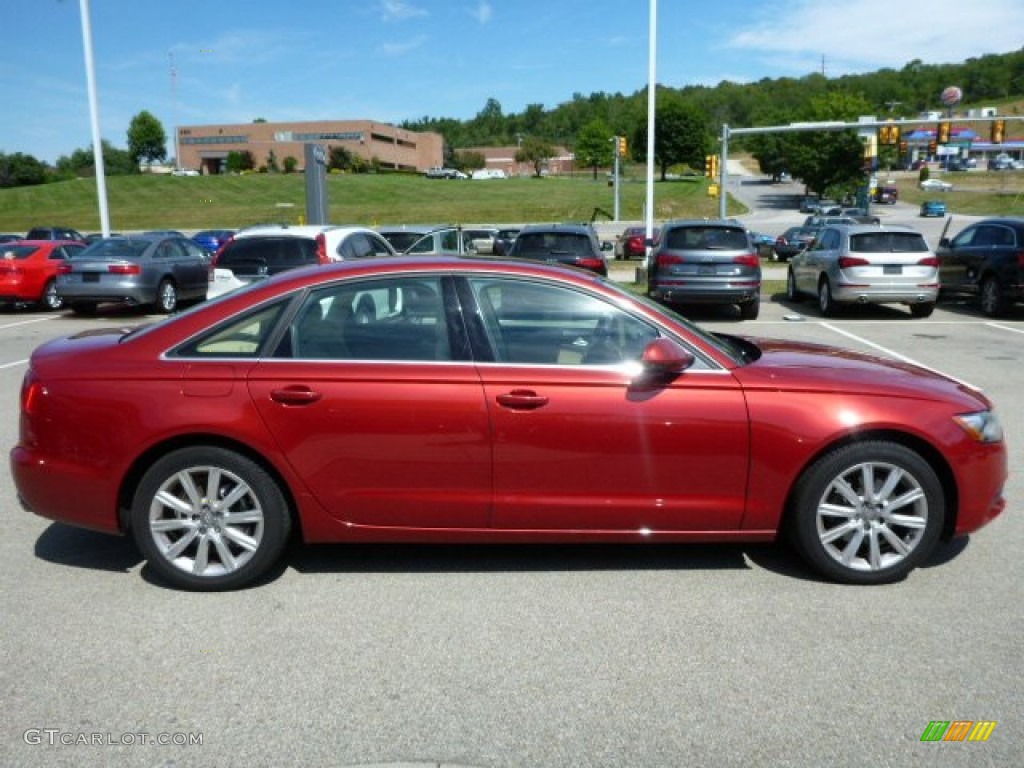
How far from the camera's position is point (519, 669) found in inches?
135

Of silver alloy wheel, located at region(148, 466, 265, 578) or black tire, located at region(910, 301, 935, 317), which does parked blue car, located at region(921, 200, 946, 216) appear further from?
silver alloy wheel, located at region(148, 466, 265, 578)

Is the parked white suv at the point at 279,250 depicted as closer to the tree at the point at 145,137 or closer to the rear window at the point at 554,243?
the rear window at the point at 554,243

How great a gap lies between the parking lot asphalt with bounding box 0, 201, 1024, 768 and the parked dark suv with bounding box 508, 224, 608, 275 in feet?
35.1

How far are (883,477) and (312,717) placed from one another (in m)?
2.81

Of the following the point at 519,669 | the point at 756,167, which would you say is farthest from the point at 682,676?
the point at 756,167

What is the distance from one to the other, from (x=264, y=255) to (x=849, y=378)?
9185 mm

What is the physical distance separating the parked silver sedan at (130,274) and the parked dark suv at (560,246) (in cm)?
682

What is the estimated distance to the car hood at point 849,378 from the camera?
4160 mm

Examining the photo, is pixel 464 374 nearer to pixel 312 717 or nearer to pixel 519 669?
pixel 519 669

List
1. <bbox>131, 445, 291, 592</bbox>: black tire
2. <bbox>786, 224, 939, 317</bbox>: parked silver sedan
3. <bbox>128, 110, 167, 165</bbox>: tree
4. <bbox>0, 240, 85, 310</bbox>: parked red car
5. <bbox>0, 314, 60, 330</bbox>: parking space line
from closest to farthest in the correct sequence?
<bbox>131, 445, 291, 592</bbox>: black tire, <bbox>786, 224, 939, 317</bbox>: parked silver sedan, <bbox>0, 314, 60, 330</bbox>: parking space line, <bbox>0, 240, 85, 310</bbox>: parked red car, <bbox>128, 110, 167, 165</bbox>: tree

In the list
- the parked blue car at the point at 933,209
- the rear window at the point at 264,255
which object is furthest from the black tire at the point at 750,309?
the parked blue car at the point at 933,209

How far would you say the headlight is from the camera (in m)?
4.20

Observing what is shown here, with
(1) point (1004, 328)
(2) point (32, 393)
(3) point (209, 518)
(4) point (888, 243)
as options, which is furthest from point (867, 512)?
(4) point (888, 243)

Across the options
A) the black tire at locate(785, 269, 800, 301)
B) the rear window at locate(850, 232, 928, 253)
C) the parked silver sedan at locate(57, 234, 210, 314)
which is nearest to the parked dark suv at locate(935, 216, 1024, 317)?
the rear window at locate(850, 232, 928, 253)
